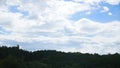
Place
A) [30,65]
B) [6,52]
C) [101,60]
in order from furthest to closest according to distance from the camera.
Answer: [6,52] → [101,60] → [30,65]

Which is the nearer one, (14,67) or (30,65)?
(14,67)

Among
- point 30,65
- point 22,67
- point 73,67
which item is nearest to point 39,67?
point 30,65

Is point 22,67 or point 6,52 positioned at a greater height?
point 6,52

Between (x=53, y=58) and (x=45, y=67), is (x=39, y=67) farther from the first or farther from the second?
(x=53, y=58)

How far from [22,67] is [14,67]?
3.23 metres

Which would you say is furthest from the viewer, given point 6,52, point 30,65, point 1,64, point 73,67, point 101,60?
point 6,52

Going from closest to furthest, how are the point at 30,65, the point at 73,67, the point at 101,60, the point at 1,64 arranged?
the point at 1,64 → the point at 30,65 → the point at 73,67 → the point at 101,60

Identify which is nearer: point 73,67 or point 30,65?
point 30,65

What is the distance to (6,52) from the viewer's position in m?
188

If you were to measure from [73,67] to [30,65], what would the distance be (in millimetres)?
27386

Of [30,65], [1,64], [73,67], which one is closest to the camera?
[1,64]

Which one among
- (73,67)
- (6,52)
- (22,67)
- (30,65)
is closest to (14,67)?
(22,67)

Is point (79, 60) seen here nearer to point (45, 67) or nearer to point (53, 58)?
point (53, 58)

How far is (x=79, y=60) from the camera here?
195750 mm
